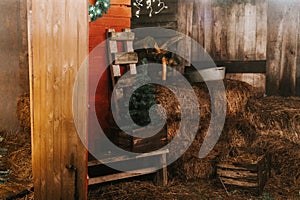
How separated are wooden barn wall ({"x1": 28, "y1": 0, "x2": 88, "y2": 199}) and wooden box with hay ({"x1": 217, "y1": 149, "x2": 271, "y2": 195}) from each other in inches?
95.5

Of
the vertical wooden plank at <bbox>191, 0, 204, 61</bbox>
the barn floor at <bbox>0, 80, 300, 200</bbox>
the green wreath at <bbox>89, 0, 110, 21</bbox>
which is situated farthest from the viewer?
the vertical wooden plank at <bbox>191, 0, 204, 61</bbox>

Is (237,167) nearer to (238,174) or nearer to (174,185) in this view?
(238,174)

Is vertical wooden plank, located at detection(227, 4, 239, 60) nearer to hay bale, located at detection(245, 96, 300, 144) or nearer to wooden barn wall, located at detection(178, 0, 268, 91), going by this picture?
wooden barn wall, located at detection(178, 0, 268, 91)

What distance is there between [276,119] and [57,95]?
11.4ft

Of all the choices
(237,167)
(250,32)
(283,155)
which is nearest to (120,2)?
(250,32)

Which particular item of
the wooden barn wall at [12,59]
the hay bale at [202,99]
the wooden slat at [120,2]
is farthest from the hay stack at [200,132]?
the wooden barn wall at [12,59]

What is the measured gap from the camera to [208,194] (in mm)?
5000

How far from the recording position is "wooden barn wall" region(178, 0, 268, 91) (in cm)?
678

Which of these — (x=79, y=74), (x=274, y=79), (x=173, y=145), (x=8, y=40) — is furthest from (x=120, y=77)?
→ (x=274, y=79)

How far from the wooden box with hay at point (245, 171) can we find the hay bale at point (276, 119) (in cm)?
44

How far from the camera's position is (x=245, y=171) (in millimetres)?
4945

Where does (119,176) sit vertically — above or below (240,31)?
below

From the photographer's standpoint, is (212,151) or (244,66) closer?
(212,151)

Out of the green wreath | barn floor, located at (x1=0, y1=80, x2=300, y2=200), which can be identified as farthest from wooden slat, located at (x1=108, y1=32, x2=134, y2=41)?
barn floor, located at (x1=0, y1=80, x2=300, y2=200)
